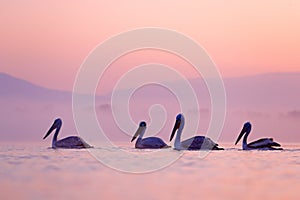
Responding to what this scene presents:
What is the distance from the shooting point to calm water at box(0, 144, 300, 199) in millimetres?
12203

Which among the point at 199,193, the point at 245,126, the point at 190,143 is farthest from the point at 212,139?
the point at 199,193

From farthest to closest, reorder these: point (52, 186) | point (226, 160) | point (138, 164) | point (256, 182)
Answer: point (226, 160) < point (138, 164) < point (256, 182) < point (52, 186)

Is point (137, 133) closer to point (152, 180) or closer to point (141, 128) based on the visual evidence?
point (141, 128)

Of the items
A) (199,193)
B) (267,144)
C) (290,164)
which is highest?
(267,144)

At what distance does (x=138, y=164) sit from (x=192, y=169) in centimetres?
212

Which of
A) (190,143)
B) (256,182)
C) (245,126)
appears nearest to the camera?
(256,182)

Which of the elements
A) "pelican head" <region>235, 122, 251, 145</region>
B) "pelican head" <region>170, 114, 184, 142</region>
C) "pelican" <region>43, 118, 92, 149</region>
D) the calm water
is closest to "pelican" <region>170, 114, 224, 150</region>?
"pelican head" <region>170, 114, 184, 142</region>

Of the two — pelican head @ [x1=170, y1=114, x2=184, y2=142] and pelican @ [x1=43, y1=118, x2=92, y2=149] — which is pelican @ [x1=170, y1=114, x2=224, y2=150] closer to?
pelican head @ [x1=170, y1=114, x2=184, y2=142]

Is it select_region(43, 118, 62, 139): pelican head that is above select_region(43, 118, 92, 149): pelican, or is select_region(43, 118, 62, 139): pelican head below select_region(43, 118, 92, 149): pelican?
above

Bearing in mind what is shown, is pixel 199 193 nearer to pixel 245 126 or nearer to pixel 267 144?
pixel 267 144

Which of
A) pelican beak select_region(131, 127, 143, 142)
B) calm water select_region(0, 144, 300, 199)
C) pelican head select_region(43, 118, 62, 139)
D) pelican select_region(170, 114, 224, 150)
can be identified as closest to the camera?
calm water select_region(0, 144, 300, 199)

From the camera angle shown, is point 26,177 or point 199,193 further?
point 26,177

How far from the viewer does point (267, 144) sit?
27.9 metres

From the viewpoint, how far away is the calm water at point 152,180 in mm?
12203
